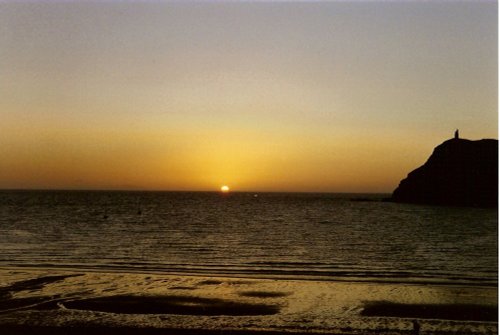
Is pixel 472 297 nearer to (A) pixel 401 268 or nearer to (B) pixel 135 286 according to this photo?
(A) pixel 401 268

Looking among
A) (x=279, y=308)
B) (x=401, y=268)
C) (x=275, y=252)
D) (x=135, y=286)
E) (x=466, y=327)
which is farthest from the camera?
(x=275, y=252)

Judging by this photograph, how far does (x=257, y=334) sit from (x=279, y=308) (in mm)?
2824

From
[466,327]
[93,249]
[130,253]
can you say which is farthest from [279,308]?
[93,249]

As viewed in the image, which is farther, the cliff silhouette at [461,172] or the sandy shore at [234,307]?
the cliff silhouette at [461,172]

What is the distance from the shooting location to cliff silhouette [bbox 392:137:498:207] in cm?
13425

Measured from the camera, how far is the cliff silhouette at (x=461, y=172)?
5285 inches

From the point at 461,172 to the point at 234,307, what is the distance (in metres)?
138

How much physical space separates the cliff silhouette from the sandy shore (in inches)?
4845

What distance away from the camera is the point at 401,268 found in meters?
24.5

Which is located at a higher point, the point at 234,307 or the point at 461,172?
the point at 461,172

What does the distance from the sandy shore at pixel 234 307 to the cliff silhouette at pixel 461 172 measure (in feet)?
404

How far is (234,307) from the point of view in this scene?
14141 millimetres

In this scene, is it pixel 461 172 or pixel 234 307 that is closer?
pixel 234 307

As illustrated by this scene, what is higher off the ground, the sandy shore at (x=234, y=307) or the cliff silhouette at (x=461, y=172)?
the cliff silhouette at (x=461, y=172)
